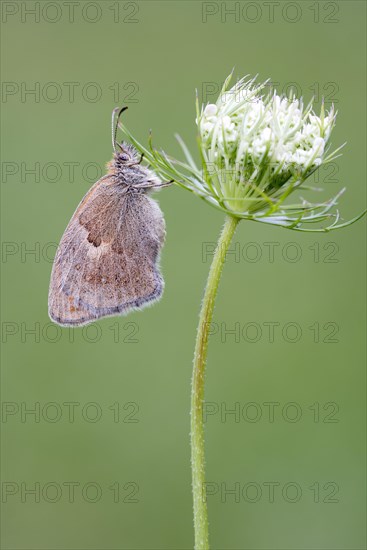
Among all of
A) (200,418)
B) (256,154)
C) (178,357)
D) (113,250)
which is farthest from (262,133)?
(178,357)

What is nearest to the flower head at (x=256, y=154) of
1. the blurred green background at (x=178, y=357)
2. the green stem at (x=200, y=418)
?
the green stem at (x=200, y=418)

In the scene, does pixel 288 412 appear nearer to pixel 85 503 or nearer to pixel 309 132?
pixel 85 503

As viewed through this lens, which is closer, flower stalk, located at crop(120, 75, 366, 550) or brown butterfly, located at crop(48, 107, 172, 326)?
flower stalk, located at crop(120, 75, 366, 550)

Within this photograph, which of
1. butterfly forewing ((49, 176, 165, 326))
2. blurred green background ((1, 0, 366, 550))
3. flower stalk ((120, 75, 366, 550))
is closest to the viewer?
flower stalk ((120, 75, 366, 550))

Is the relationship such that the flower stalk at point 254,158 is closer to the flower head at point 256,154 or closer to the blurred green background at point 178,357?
the flower head at point 256,154

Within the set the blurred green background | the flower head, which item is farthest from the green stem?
the blurred green background

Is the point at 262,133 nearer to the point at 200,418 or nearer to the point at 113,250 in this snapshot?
the point at 200,418

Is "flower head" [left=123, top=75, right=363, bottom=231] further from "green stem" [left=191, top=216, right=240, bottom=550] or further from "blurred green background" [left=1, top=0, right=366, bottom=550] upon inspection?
"blurred green background" [left=1, top=0, right=366, bottom=550]
